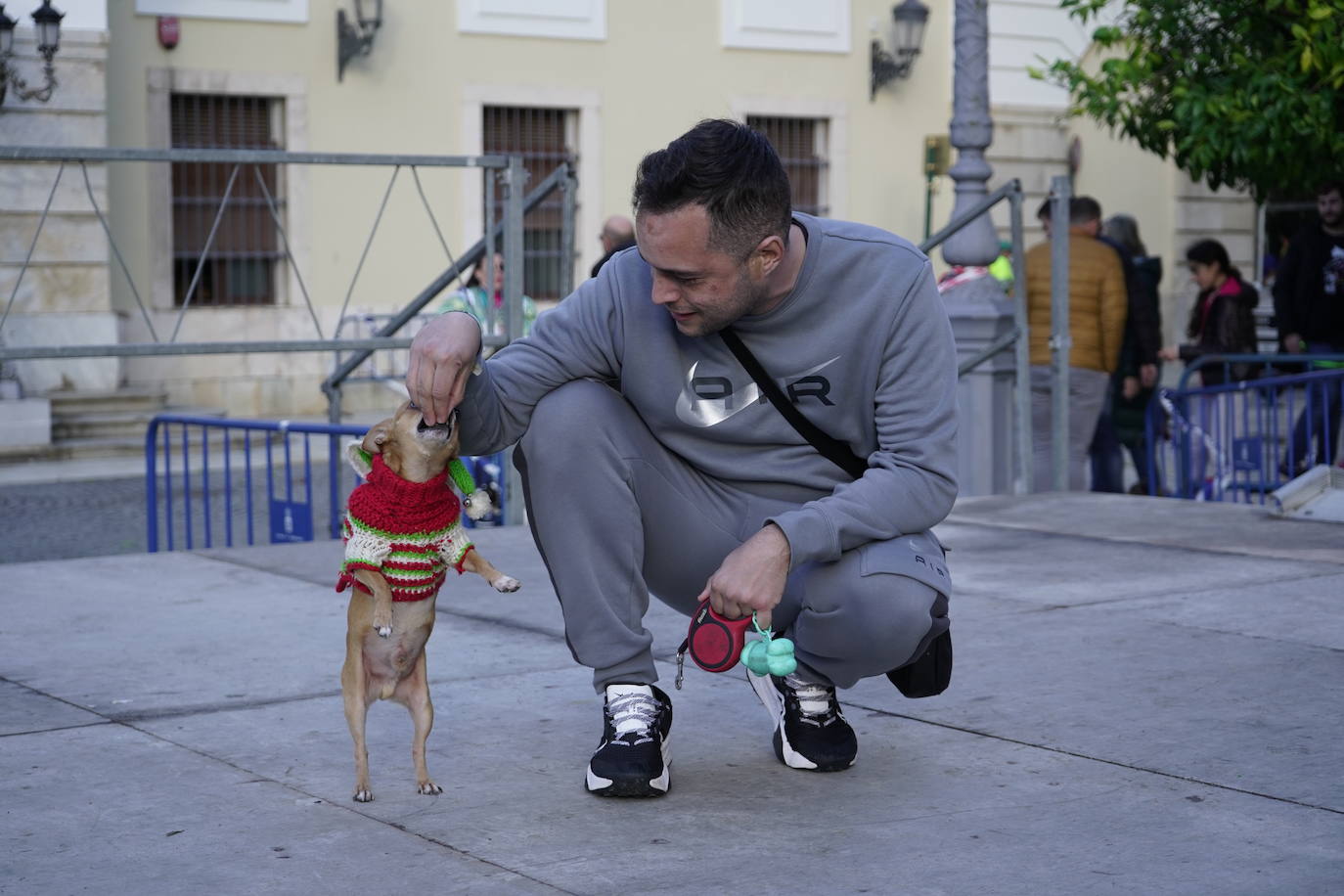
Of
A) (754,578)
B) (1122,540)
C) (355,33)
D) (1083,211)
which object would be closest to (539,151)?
(355,33)

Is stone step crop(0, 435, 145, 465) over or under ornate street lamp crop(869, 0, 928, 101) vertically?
under

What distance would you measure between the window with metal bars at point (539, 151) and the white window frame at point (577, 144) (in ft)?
0.36

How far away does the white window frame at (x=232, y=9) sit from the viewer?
15508 millimetres

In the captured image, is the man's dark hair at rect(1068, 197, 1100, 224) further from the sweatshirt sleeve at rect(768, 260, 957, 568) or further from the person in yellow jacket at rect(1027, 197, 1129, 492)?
the sweatshirt sleeve at rect(768, 260, 957, 568)

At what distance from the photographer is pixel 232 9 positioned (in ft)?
52.0

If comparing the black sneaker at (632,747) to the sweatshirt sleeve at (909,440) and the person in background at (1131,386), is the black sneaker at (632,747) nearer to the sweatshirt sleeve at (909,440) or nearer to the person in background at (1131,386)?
the sweatshirt sleeve at (909,440)

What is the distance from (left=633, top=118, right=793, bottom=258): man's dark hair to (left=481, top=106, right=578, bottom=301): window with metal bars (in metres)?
14.4

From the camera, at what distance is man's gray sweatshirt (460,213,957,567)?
328 centimetres

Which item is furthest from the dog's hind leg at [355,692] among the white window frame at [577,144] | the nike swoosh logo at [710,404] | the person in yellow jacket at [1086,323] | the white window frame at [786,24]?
the white window frame at [786,24]

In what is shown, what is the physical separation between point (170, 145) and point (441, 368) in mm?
13687

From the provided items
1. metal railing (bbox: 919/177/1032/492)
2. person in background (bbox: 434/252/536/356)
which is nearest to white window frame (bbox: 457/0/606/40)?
person in background (bbox: 434/252/536/356)

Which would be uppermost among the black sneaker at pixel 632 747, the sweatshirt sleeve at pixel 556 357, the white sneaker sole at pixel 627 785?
the sweatshirt sleeve at pixel 556 357

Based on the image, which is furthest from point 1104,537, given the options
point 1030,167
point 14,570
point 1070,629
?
point 1030,167

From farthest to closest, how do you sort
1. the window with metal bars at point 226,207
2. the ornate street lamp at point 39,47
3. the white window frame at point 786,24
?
the white window frame at point 786,24 < the window with metal bars at point 226,207 < the ornate street lamp at point 39,47
